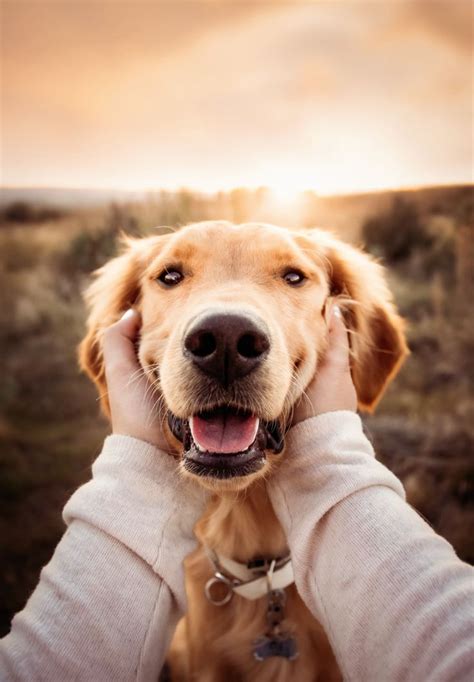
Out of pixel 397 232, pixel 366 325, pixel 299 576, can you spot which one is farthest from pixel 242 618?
pixel 397 232

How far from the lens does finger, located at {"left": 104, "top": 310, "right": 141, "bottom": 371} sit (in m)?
1.80

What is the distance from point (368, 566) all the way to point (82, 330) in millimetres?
4887

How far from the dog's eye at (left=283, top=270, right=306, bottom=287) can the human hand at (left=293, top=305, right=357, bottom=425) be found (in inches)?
10.1

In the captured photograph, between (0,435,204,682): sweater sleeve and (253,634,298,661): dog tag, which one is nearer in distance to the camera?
(0,435,204,682): sweater sleeve

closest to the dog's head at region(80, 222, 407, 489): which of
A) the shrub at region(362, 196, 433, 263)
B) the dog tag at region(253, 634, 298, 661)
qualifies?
the dog tag at region(253, 634, 298, 661)

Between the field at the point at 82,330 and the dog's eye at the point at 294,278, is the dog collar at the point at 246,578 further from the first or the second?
the field at the point at 82,330

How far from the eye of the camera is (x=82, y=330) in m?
5.54

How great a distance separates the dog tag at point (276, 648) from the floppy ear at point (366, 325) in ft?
3.08

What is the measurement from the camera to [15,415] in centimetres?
461

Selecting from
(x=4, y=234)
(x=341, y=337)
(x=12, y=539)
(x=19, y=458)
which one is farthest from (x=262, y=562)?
(x=4, y=234)

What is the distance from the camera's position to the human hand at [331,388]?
5.34 ft

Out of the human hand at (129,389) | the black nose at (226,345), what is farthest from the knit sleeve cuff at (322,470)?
the human hand at (129,389)

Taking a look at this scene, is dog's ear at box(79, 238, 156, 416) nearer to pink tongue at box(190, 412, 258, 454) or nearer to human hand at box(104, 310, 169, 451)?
human hand at box(104, 310, 169, 451)

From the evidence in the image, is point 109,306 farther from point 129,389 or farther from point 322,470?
point 322,470
